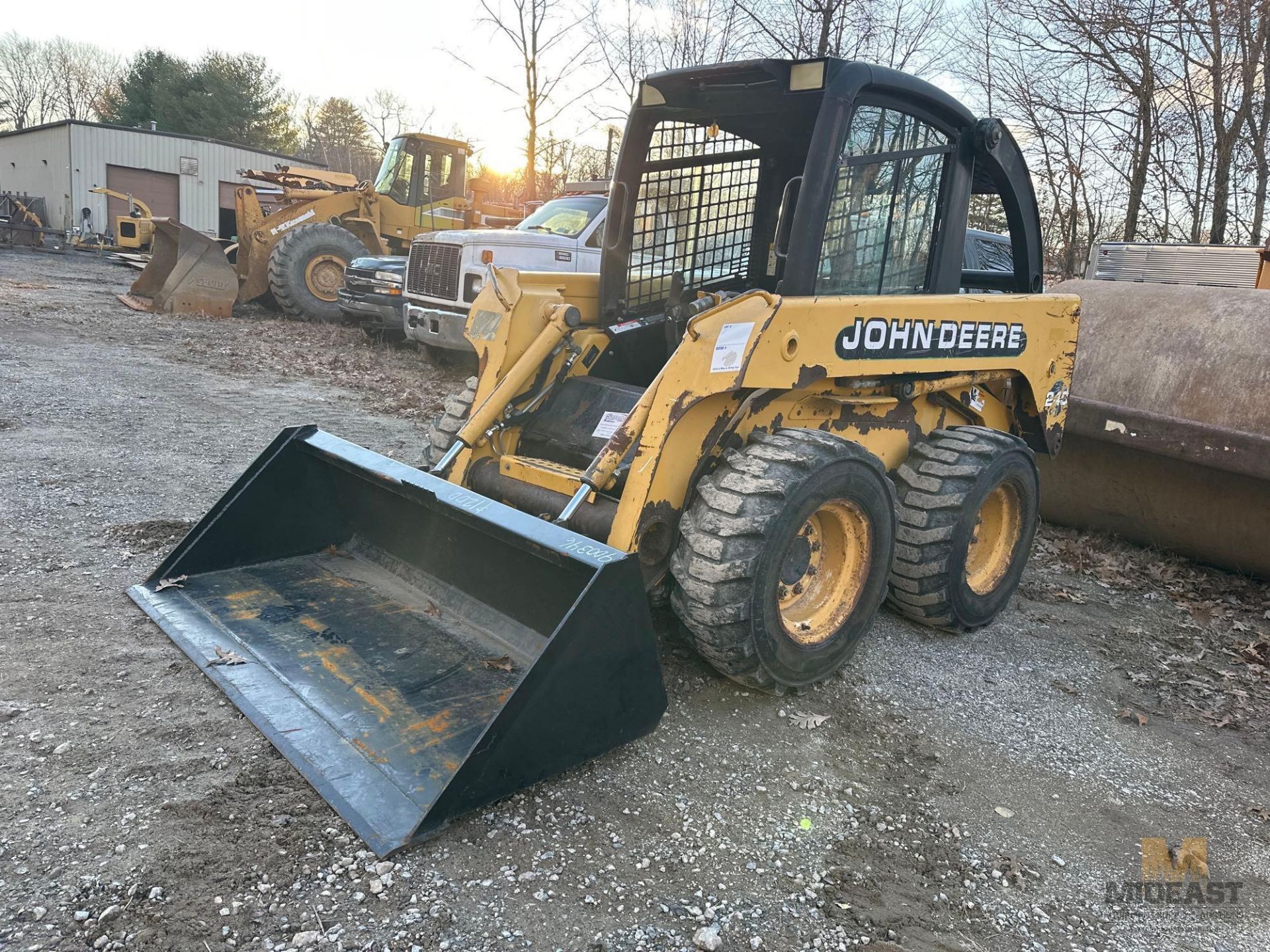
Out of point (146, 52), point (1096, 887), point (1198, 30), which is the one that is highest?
point (146, 52)

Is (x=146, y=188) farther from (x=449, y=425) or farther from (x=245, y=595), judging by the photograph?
(x=245, y=595)

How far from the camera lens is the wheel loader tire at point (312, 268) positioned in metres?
14.3

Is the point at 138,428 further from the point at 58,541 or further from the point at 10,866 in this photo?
the point at 10,866

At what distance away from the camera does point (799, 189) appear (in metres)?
3.77

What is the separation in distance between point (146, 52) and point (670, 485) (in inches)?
2116

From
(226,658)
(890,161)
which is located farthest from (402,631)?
(890,161)

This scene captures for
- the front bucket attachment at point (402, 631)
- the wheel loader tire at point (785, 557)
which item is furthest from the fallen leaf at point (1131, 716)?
the front bucket attachment at point (402, 631)

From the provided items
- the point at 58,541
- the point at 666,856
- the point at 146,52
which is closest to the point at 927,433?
the point at 666,856

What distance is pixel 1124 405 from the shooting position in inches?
210

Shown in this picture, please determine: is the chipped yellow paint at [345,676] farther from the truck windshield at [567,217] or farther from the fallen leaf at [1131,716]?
the truck windshield at [567,217]

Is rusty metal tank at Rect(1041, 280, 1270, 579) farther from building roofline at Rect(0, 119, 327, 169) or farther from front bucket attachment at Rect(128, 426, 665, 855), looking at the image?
building roofline at Rect(0, 119, 327, 169)

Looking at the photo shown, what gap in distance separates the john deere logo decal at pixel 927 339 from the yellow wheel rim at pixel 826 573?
63 cm

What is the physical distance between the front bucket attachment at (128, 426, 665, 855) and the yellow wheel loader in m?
10.9

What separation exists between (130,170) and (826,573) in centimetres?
3883
